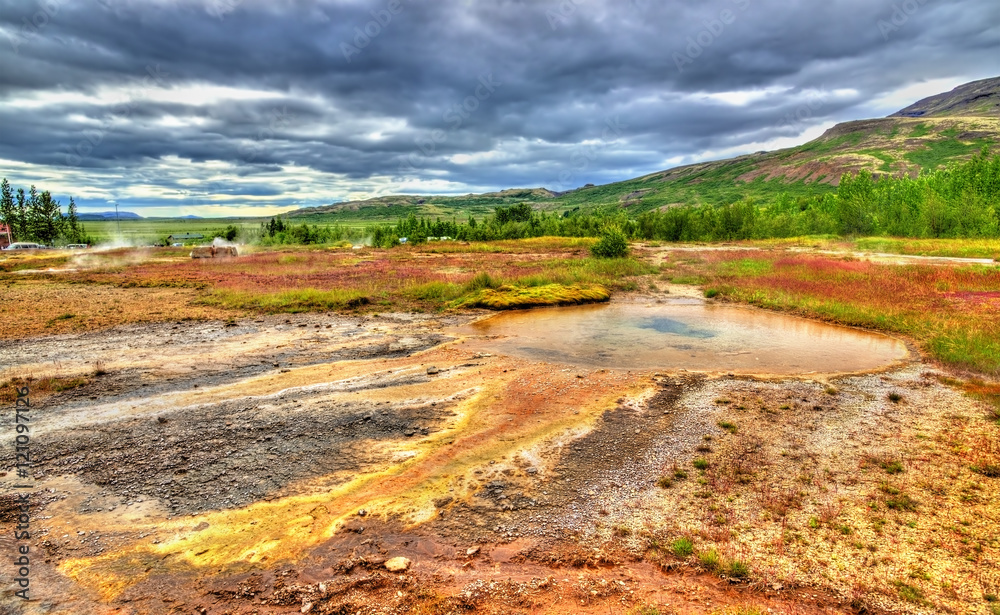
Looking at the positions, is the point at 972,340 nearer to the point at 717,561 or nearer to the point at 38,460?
the point at 717,561

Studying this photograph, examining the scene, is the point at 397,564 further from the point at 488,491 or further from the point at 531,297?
the point at 531,297

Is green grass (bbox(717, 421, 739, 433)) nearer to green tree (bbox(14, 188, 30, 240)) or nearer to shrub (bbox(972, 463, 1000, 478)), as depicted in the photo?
shrub (bbox(972, 463, 1000, 478))

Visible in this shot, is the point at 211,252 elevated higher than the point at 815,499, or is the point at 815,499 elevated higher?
the point at 211,252

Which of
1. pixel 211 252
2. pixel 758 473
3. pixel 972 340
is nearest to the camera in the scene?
pixel 758 473

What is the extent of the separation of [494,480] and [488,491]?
295 millimetres

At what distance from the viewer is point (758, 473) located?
705 centimetres

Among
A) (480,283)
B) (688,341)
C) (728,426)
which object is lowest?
(728,426)

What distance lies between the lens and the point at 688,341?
16.3 metres

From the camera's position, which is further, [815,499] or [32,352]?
[32,352]

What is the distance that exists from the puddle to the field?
40.1 inches

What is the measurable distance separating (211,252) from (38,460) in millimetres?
55549

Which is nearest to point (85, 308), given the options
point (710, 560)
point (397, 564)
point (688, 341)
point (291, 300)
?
point (291, 300)

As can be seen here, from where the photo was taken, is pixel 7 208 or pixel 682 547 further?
pixel 7 208

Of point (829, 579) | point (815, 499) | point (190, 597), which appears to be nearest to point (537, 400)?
point (815, 499)
